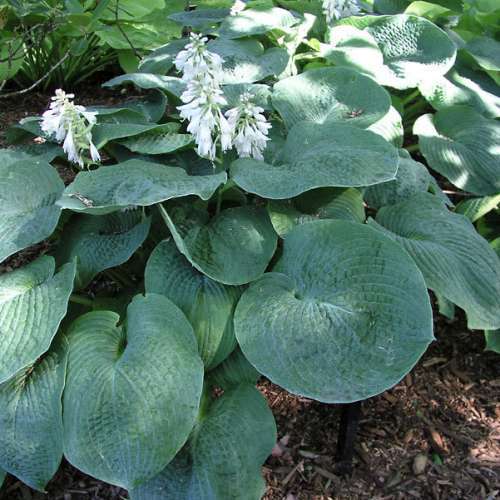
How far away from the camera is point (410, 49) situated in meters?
2.73

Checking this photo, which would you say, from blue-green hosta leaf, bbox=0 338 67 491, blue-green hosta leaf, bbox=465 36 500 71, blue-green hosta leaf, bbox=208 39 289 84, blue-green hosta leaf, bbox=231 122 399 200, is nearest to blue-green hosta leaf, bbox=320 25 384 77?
blue-green hosta leaf, bbox=208 39 289 84

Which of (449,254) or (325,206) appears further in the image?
(325,206)

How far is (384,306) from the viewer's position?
149cm

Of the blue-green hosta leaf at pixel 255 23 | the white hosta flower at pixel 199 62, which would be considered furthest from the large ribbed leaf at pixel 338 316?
the blue-green hosta leaf at pixel 255 23

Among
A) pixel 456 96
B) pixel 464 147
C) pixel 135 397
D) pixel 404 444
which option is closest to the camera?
pixel 135 397

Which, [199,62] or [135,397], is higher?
[199,62]

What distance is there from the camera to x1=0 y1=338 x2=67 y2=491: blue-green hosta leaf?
4.90 ft

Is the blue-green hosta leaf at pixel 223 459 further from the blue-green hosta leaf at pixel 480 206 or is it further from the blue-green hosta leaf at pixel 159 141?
the blue-green hosta leaf at pixel 480 206

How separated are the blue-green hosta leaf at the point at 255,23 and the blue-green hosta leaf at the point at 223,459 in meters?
1.75

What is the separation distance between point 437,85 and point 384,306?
146cm

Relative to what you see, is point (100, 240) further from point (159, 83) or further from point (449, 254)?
point (449, 254)

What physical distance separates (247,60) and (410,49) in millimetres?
793

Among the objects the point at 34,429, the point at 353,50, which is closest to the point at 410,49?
the point at 353,50

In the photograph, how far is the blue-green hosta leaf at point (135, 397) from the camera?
4.45 feet
